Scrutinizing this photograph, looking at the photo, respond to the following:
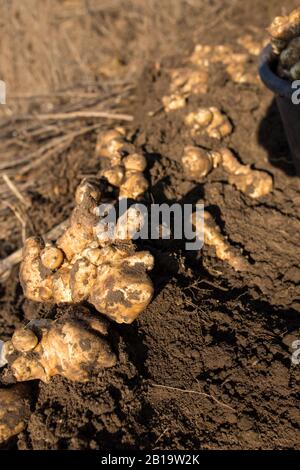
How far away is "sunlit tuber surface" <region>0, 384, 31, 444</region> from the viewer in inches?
64.7

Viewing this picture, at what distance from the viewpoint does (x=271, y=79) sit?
2.09 metres

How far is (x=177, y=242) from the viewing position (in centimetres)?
210

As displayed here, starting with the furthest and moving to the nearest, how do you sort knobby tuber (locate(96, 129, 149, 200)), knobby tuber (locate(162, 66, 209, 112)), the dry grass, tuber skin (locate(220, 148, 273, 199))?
the dry grass < knobby tuber (locate(162, 66, 209, 112)) < tuber skin (locate(220, 148, 273, 199)) < knobby tuber (locate(96, 129, 149, 200))

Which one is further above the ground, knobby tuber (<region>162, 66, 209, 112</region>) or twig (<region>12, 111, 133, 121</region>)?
knobby tuber (<region>162, 66, 209, 112</region>)

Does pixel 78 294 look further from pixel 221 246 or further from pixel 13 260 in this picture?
pixel 13 260

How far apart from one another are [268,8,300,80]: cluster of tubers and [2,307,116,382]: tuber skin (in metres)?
1.38

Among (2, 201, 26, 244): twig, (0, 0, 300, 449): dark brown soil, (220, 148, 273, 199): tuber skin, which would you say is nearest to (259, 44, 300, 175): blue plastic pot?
(220, 148, 273, 199): tuber skin

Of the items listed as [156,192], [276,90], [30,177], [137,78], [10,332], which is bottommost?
[10,332]

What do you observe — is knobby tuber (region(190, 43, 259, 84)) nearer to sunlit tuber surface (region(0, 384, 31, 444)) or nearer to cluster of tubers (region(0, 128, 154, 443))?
cluster of tubers (region(0, 128, 154, 443))

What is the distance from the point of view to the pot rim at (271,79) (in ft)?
6.59

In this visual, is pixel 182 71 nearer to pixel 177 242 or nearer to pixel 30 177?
pixel 30 177

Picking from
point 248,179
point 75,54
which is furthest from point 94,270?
point 75,54

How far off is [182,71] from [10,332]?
199 cm
